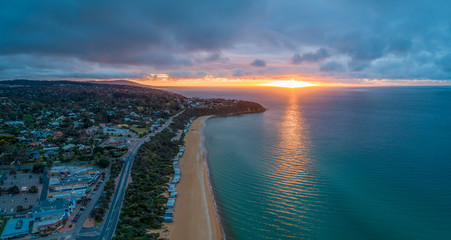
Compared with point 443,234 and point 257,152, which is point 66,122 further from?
point 443,234

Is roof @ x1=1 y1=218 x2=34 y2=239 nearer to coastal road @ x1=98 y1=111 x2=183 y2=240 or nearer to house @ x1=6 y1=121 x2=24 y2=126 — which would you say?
coastal road @ x1=98 y1=111 x2=183 y2=240

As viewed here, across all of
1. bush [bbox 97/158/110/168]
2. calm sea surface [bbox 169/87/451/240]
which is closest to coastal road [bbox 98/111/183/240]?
bush [bbox 97/158/110/168]

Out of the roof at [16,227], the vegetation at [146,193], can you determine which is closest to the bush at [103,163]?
the vegetation at [146,193]

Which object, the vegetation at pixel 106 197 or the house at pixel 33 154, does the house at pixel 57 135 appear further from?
the vegetation at pixel 106 197

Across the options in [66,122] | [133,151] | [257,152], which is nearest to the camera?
[133,151]

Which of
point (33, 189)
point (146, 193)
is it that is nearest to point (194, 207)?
point (146, 193)

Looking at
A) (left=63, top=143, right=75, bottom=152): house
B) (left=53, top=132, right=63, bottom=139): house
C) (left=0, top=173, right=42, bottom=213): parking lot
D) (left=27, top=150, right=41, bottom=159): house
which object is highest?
(left=53, top=132, right=63, bottom=139): house

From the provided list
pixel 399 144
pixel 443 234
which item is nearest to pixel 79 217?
pixel 443 234
